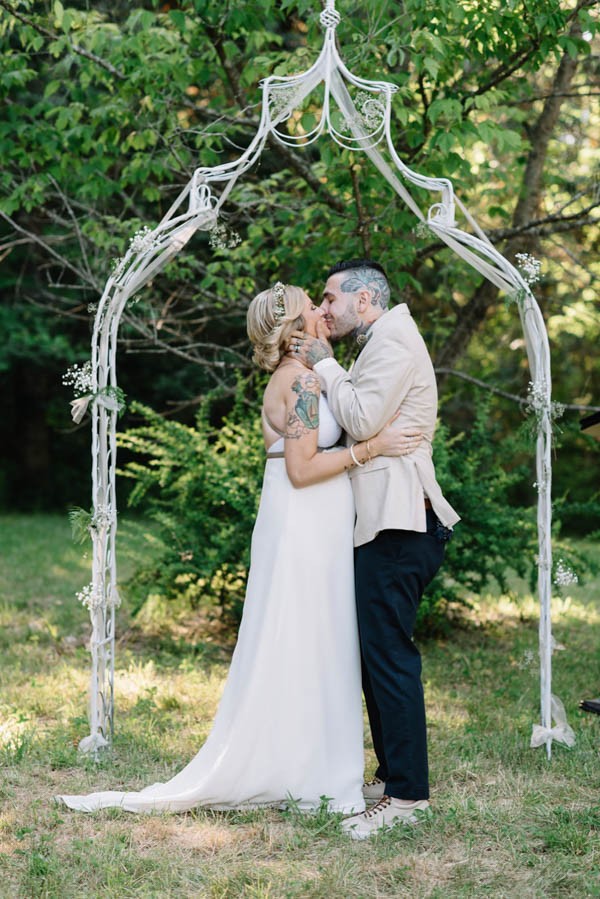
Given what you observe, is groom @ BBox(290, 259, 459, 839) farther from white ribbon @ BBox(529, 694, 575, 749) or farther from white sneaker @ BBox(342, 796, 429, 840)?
white ribbon @ BBox(529, 694, 575, 749)

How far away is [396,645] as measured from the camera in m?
3.63

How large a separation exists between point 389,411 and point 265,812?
63.7 inches

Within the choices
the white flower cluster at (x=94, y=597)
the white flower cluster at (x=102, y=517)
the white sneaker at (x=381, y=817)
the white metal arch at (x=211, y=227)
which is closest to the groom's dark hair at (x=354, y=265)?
the white metal arch at (x=211, y=227)

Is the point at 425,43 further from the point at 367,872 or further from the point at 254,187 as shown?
the point at 367,872

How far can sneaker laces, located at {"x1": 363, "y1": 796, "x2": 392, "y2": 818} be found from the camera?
3571 mm

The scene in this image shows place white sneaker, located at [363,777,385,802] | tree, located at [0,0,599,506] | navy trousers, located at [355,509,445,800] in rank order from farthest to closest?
tree, located at [0,0,599,506] → white sneaker, located at [363,777,385,802] → navy trousers, located at [355,509,445,800]

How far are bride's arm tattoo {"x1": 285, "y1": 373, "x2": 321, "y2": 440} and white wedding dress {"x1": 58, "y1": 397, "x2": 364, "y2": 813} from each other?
0.09 m

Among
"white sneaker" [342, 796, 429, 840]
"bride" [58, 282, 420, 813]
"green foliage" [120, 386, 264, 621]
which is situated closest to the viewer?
→ "white sneaker" [342, 796, 429, 840]

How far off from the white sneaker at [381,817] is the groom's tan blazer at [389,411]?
984mm

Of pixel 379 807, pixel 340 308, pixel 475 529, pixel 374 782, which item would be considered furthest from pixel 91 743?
pixel 475 529

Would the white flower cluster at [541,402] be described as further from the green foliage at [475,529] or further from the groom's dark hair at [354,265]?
the green foliage at [475,529]

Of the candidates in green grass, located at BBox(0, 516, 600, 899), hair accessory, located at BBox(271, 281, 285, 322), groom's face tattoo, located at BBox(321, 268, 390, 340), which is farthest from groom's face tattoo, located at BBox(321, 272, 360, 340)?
green grass, located at BBox(0, 516, 600, 899)

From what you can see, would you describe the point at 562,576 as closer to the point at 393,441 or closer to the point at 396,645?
the point at 396,645

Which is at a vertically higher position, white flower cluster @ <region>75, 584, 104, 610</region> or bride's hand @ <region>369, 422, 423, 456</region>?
bride's hand @ <region>369, 422, 423, 456</region>
